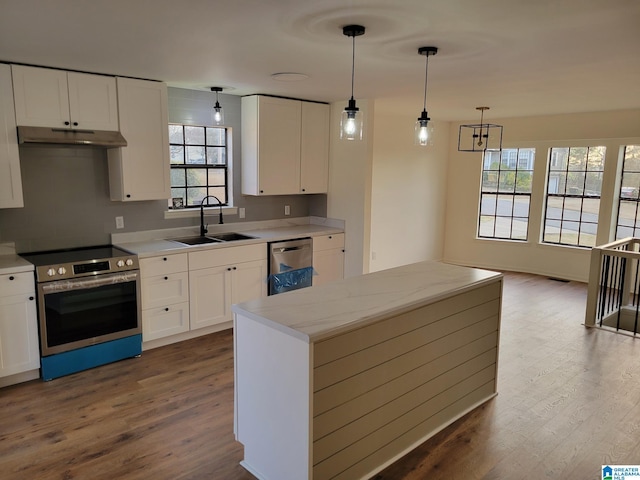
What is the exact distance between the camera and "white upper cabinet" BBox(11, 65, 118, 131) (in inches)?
141

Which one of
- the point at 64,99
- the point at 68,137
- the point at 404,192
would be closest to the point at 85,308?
the point at 68,137

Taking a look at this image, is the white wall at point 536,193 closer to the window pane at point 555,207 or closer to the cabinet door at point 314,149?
the window pane at point 555,207

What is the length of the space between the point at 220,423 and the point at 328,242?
2.81m

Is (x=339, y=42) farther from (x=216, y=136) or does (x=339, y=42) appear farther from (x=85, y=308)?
(x=85, y=308)

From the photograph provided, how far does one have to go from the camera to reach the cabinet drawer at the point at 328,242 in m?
5.38

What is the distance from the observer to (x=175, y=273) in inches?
167

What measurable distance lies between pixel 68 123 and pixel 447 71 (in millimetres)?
3098

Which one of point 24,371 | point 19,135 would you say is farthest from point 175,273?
point 19,135

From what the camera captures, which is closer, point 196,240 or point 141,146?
point 141,146

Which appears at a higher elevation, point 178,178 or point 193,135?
point 193,135

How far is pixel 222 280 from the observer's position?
4594mm

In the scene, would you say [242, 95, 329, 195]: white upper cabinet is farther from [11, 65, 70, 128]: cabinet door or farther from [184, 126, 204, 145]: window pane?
[11, 65, 70, 128]: cabinet door

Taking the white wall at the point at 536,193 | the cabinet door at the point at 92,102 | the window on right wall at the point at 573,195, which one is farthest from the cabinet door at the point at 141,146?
the window on right wall at the point at 573,195

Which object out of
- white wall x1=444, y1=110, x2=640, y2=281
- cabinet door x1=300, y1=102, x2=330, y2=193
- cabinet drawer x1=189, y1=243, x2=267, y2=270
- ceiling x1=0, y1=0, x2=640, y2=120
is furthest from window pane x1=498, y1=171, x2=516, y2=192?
cabinet drawer x1=189, y1=243, x2=267, y2=270
